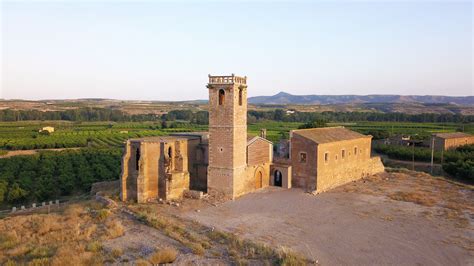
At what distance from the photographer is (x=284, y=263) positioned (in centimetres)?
1467

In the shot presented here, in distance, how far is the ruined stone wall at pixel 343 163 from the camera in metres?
29.0

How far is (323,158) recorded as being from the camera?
29078 millimetres

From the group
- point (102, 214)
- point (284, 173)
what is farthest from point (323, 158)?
point (102, 214)

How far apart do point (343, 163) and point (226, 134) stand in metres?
11.3

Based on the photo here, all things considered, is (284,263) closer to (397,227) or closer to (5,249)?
(397,227)

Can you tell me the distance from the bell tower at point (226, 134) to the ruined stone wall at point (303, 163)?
15.2 ft

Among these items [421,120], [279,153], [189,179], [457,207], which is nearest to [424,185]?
[457,207]

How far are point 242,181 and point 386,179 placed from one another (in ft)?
47.9

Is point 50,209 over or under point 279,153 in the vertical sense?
under

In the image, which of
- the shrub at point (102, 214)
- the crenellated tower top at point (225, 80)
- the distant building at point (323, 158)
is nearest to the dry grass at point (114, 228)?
the shrub at point (102, 214)

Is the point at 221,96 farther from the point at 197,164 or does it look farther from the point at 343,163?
the point at 343,163

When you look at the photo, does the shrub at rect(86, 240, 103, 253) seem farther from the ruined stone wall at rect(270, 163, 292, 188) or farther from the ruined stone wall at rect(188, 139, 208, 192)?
the ruined stone wall at rect(270, 163, 292, 188)

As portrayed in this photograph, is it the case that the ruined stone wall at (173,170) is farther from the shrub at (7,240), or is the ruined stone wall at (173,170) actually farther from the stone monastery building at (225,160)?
the shrub at (7,240)

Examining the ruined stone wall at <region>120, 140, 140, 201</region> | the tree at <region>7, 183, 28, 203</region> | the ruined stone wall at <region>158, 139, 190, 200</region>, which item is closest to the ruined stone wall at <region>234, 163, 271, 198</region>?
the ruined stone wall at <region>158, 139, 190, 200</region>
